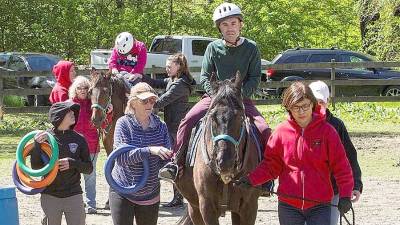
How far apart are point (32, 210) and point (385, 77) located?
1831 centimetres

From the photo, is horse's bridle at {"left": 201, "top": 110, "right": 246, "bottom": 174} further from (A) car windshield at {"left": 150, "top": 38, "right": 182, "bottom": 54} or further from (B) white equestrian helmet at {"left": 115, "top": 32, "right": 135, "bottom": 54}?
(A) car windshield at {"left": 150, "top": 38, "right": 182, "bottom": 54}

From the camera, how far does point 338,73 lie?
2636cm

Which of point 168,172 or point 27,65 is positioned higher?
point 168,172

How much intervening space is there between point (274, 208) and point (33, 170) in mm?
4673

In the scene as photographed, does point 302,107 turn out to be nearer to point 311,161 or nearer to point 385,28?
point 311,161

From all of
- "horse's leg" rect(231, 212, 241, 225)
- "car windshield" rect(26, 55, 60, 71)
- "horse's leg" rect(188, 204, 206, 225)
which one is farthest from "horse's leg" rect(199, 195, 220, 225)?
"car windshield" rect(26, 55, 60, 71)

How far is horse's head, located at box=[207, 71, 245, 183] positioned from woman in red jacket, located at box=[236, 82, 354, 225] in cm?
34

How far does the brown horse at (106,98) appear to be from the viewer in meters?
9.78

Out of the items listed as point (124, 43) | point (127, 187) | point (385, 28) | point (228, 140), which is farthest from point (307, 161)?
point (385, 28)

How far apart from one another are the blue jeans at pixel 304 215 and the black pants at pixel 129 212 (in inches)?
46.6

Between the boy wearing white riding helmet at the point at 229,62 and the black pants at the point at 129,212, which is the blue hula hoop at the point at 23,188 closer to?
the black pants at the point at 129,212

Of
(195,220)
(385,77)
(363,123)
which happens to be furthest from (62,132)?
(385,77)

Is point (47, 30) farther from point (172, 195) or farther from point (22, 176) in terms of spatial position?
point (22, 176)

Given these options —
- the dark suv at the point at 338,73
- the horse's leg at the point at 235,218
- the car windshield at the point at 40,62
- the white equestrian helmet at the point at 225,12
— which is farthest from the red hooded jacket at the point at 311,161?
the car windshield at the point at 40,62
